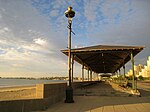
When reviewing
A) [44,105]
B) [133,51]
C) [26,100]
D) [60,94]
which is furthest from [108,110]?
[133,51]

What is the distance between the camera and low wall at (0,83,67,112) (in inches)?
273

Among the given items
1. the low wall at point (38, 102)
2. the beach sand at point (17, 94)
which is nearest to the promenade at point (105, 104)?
the low wall at point (38, 102)

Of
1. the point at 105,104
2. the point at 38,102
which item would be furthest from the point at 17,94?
the point at 38,102

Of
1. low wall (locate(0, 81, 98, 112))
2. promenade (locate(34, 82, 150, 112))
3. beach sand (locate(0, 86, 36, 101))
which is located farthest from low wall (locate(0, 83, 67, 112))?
beach sand (locate(0, 86, 36, 101))

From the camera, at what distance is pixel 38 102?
8148 mm

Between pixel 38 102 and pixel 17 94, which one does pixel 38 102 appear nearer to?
pixel 38 102

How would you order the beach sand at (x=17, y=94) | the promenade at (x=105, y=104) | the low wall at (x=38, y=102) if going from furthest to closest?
1. the beach sand at (x=17, y=94)
2. the promenade at (x=105, y=104)
3. the low wall at (x=38, y=102)

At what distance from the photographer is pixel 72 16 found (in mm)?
11188

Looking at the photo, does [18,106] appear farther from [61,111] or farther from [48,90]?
[48,90]

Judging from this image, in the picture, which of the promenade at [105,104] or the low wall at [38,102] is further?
the promenade at [105,104]

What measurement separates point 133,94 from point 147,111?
6.52 metres

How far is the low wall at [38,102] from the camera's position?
6.94 meters

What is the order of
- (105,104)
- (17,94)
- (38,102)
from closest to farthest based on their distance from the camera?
1. (38,102)
2. (105,104)
3. (17,94)

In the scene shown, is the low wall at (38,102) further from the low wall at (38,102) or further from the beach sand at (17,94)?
the beach sand at (17,94)
